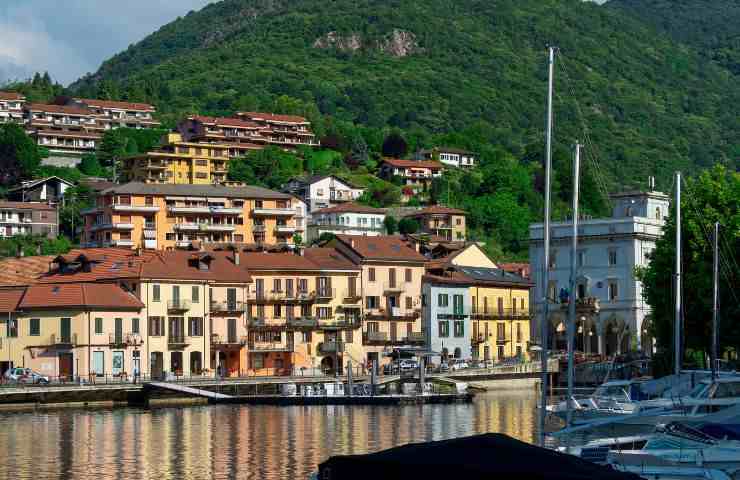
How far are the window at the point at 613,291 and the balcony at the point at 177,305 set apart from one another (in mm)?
40677

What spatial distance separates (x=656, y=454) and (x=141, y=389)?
175 feet

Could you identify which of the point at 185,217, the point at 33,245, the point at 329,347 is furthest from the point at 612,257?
the point at 33,245

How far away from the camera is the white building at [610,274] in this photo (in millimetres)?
127688

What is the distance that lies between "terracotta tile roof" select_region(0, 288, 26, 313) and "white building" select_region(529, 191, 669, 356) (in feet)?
145

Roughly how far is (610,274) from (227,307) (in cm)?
3727

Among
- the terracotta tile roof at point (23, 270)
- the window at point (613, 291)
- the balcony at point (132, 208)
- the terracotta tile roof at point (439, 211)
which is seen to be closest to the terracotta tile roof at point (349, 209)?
the terracotta tile roof at point (439, 211)

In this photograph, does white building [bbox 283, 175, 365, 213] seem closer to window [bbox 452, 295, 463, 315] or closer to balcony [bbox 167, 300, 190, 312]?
window [bbox 452, 295, 463, 315]

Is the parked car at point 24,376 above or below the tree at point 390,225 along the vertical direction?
below

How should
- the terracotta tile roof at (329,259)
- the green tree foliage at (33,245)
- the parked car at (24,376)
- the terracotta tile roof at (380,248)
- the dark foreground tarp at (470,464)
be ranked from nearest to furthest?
1. the dark foreground tarp at (470,464)
2. the parked car at (24,376)
3. the terracotta tile roof at (329,259)
4. the terracotta tile roof at (380,248)
5. the green tree foliage at (33,245)

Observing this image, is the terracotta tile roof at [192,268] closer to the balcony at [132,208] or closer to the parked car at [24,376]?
the parked car at [24,376]

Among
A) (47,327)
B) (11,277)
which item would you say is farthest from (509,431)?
(11,277)

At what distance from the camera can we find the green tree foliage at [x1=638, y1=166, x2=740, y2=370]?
79.0m

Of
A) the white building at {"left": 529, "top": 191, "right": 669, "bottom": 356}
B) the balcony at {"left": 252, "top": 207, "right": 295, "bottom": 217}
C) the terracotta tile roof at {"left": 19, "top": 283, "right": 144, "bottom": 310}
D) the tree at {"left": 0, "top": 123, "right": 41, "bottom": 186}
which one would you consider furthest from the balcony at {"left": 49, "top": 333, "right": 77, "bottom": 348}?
the tree at {"left": 0, "top": 123, "right": 41, "bottom": 186}

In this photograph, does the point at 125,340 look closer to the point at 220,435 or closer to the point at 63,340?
the point at 63,340
